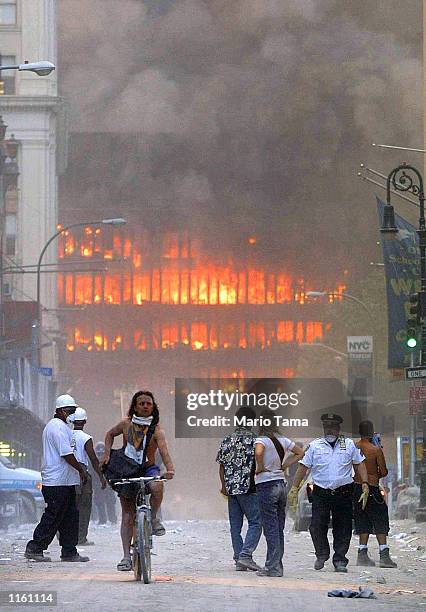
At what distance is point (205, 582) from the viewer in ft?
45.3

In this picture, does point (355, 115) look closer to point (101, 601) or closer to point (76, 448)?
point (76, 448)

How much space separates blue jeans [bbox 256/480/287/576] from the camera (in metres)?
15.1

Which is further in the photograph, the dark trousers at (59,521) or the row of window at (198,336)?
the row of window at (198,336)

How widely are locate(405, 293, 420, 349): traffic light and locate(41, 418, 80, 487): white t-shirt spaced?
13366 mm

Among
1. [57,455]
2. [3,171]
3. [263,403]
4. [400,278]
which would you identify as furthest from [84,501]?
[263,403]

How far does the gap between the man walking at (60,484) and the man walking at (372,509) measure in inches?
125

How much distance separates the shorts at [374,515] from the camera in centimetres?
1769

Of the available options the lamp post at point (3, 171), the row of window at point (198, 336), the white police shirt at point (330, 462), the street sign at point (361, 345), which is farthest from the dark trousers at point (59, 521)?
the row of window at point (198, 336)

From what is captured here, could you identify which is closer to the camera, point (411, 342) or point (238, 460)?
point (238, 460)

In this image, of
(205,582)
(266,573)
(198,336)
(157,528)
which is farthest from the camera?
(198,336)

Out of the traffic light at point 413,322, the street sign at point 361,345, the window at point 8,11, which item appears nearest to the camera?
the traffic light at point 413,322

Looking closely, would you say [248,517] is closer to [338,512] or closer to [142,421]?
[338,512]

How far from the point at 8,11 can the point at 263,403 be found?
1565 inches

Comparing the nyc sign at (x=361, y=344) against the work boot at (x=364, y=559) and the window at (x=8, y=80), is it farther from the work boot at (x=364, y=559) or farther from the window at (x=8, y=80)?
the window at (x=8, y=80)
